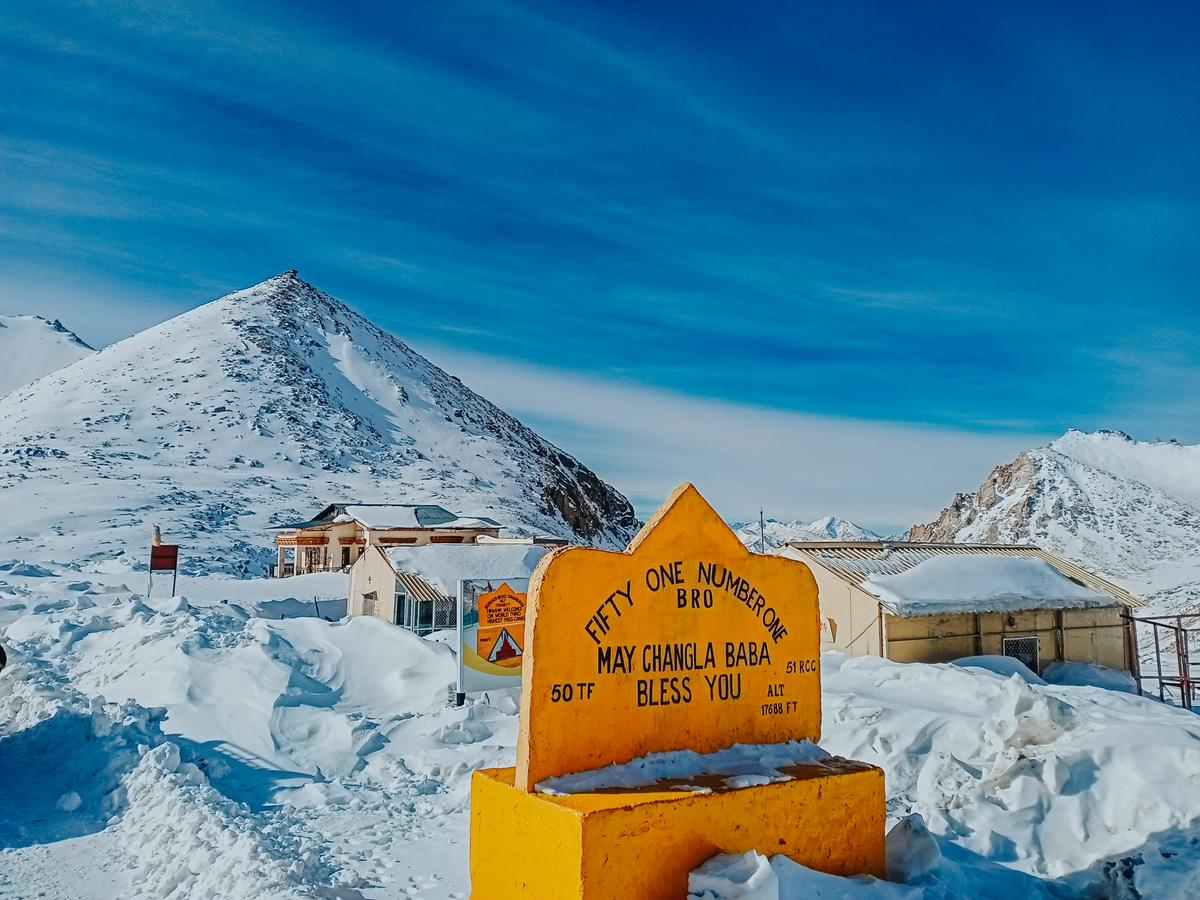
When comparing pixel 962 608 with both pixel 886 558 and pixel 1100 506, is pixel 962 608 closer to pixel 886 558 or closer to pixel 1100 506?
Answer: pixel 886 558

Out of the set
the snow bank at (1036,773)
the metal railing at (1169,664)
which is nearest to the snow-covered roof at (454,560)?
the snow bank at (1036,773)

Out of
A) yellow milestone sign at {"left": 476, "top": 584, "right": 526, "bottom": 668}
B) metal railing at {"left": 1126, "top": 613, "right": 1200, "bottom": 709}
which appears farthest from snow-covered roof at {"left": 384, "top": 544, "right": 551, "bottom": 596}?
metal railing at {"left": 1126, "top": 613, "right": 1200, "bottom": 709}

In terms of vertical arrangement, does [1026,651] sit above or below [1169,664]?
above

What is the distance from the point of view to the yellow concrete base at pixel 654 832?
442 cm

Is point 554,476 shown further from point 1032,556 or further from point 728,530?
point 728,530

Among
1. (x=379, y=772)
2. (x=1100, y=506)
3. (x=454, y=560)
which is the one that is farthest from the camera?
(x=1100, y=506)

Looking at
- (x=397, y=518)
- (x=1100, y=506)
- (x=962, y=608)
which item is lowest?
(x=962, y=608)

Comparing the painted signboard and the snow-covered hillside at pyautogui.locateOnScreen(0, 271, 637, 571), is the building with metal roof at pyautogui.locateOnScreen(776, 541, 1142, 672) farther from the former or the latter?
the snow-covered hillside at pyautogui.locateOnScreen(0, 271, 637, 571)

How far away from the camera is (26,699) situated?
41.5 ft

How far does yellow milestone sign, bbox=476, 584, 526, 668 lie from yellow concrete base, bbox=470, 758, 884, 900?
26.3 ft

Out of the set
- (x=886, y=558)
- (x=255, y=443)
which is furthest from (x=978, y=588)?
(x=255, y=443)

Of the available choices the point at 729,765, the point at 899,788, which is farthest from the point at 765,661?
the point at 899,788

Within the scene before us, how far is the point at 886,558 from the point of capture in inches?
885

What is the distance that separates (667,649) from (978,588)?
54.8 feet
